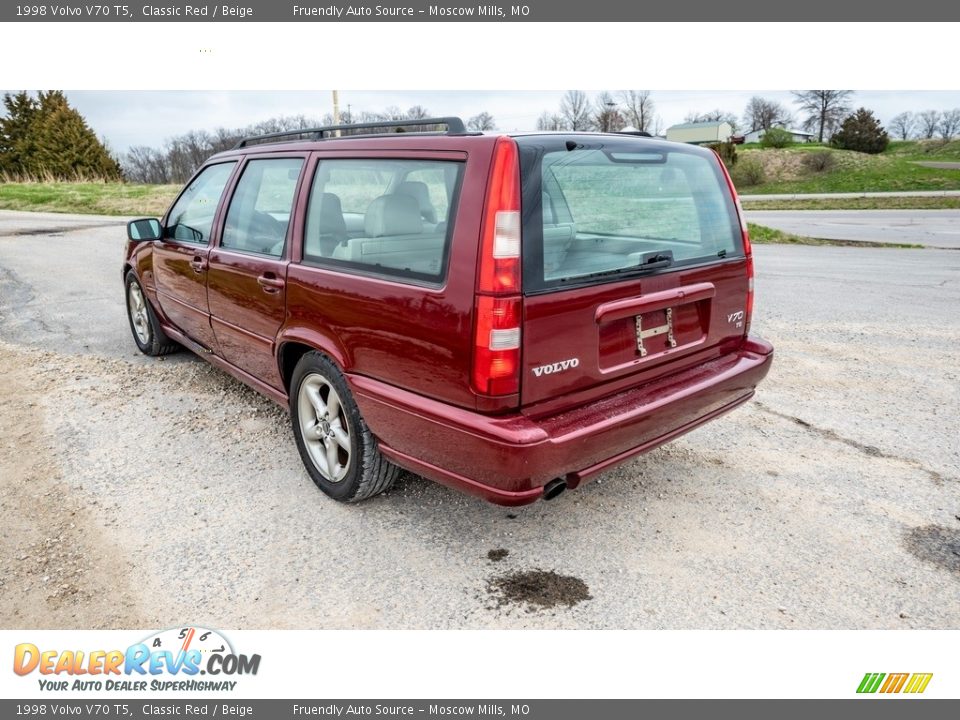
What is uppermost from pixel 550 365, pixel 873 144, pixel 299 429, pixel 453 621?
pixel 873 144

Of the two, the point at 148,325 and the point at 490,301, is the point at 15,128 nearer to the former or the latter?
the point at 148,325

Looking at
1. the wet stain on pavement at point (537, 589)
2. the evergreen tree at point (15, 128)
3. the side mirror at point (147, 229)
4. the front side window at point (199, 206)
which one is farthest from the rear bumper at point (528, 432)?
the evergreen tree at point (15, 128)

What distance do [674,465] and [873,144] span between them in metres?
48.7

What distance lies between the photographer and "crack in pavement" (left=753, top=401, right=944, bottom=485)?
348cm

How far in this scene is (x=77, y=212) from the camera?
21.1 m

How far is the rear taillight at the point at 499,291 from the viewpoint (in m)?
2.38

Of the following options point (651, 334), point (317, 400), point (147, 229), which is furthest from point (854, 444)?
point (147, 229)

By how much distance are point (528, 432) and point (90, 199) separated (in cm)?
2568

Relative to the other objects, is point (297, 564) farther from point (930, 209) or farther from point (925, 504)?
point (930, 209)

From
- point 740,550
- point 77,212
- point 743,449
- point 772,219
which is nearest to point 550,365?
point 740,550

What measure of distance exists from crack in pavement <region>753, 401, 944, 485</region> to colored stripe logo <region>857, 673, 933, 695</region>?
1437 millimetres

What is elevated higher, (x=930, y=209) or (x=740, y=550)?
(x=930, y=209)

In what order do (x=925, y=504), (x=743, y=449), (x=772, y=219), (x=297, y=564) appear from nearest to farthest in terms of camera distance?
(x=297, y=564) < (x=925, y=504) < (x=743, y=449) < (x=772, y=219)

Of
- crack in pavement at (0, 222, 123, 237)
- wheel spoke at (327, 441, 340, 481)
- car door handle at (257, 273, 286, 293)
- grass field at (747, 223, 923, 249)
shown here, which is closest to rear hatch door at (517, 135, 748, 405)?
wheel spoke at (327, 441, 340, 481)
